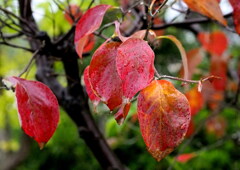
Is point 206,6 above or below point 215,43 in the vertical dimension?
above

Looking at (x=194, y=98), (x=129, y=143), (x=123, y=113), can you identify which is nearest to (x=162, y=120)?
(x=123, y=113)

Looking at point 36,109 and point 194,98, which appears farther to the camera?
point 194,98

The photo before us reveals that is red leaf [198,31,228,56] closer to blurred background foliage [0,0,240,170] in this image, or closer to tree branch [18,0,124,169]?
tree branch [18,0,124,169]

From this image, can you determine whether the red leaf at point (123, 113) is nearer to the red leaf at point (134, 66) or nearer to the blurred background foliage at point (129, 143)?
the red leaf at point (134, 66)

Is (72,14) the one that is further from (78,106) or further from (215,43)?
(215,43)

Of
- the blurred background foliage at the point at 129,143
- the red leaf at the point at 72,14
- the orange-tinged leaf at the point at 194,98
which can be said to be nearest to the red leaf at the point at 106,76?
the red leaf at the point at 72,14

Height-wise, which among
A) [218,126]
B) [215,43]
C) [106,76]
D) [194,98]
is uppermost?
[106,76]

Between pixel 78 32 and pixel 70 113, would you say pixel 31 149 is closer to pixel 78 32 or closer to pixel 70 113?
pixel 70 113

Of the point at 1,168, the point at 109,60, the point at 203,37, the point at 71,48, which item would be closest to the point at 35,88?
the point at 109,60
